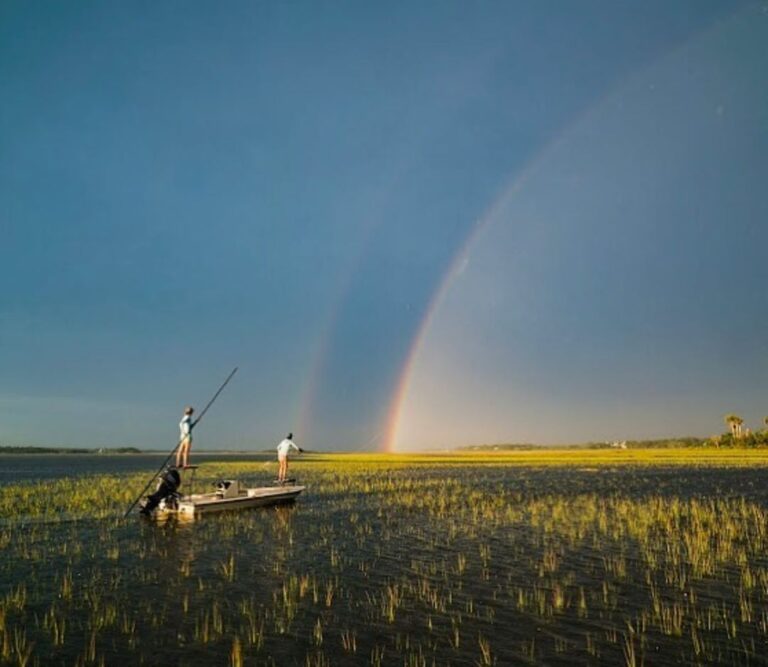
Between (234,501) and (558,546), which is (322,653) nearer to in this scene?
(558,546)

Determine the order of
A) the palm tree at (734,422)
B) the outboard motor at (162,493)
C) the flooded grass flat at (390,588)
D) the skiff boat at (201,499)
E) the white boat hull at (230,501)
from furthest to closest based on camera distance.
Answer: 1. the palm tree at (734,422)
2. the white boat hull at (230,501)
3. the skiff boat at (201,499)
4. the outboard motor at (162,493)
5. the flooded grass flat at (390,588)

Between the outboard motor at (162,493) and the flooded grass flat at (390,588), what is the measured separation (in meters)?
0.71

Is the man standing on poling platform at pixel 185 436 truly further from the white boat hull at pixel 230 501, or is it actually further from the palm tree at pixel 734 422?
the palm tree at pixel 734 422

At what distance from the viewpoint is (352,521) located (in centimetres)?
2625

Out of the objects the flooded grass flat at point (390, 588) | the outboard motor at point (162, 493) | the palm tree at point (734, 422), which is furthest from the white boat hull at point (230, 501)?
the palm tree at point (734, 422)

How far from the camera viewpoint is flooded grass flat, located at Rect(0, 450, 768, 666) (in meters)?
10.5

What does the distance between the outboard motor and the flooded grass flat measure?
0.71 meters

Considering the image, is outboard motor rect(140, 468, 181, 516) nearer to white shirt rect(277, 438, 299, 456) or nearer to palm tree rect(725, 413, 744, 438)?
white shirt rect(277, 438, 299, 456)

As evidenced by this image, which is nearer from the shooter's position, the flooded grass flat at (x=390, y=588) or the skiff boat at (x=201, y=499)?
the flooded grass flat at (x=390, y=588)

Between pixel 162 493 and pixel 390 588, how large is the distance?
14.7m

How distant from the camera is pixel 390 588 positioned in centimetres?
1469

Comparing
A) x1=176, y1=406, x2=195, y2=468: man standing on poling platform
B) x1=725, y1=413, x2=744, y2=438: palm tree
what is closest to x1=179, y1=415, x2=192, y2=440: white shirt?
x1=176, y1=406, x2=195, y2=468: man standing on poling platform

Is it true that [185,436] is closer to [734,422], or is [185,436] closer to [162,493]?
[162,493]

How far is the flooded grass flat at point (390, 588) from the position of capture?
10.5 metres
